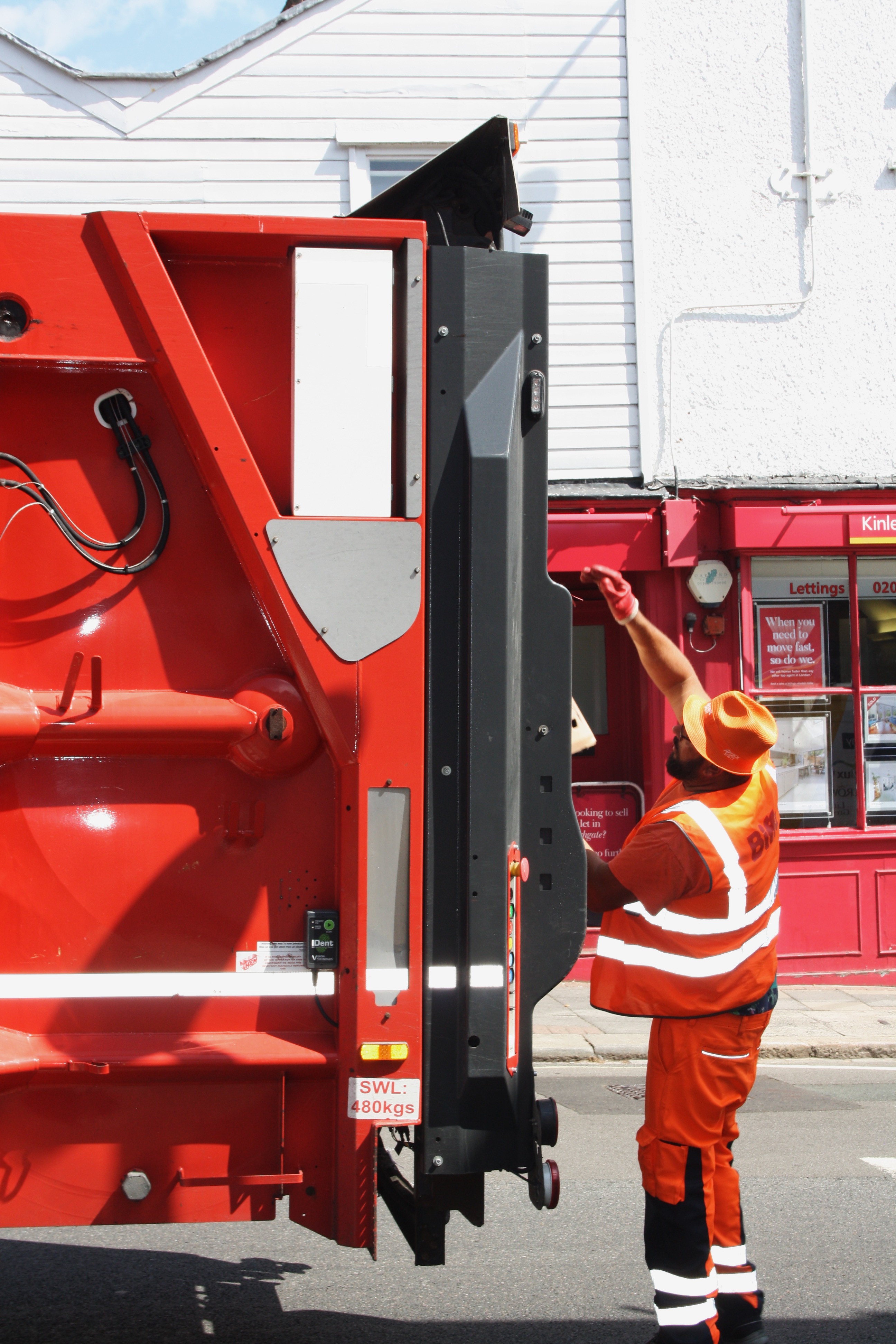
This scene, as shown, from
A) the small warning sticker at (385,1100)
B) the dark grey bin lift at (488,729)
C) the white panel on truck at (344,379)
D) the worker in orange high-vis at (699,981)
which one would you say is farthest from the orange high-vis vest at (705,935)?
the white panel on truck at (344,379)

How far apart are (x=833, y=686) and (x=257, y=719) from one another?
7.75 m

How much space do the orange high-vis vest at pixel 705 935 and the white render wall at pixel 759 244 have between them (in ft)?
21.6

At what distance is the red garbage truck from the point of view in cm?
253

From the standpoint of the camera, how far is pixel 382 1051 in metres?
2.51

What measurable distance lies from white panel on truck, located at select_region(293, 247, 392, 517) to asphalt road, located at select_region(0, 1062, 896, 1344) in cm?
253

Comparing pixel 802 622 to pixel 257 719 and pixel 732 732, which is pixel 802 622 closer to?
pixel 732 732

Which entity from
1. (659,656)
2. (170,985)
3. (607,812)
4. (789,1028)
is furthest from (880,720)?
(170,985)

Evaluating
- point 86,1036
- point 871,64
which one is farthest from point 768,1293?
point 871,64

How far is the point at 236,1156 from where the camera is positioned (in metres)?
2.57

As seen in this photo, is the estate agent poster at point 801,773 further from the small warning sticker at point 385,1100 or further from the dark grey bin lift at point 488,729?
the small warning sticker at point 385,1100

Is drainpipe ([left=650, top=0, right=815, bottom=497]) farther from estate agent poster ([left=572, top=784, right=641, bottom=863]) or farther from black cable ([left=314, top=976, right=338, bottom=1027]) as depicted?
black cable ([left=314, top=976, right=338, bottom=1027])

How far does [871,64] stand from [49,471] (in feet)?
31.1

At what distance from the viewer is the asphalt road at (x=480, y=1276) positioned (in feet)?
11.8

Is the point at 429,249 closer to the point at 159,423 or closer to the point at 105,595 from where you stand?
the point at 159,423
